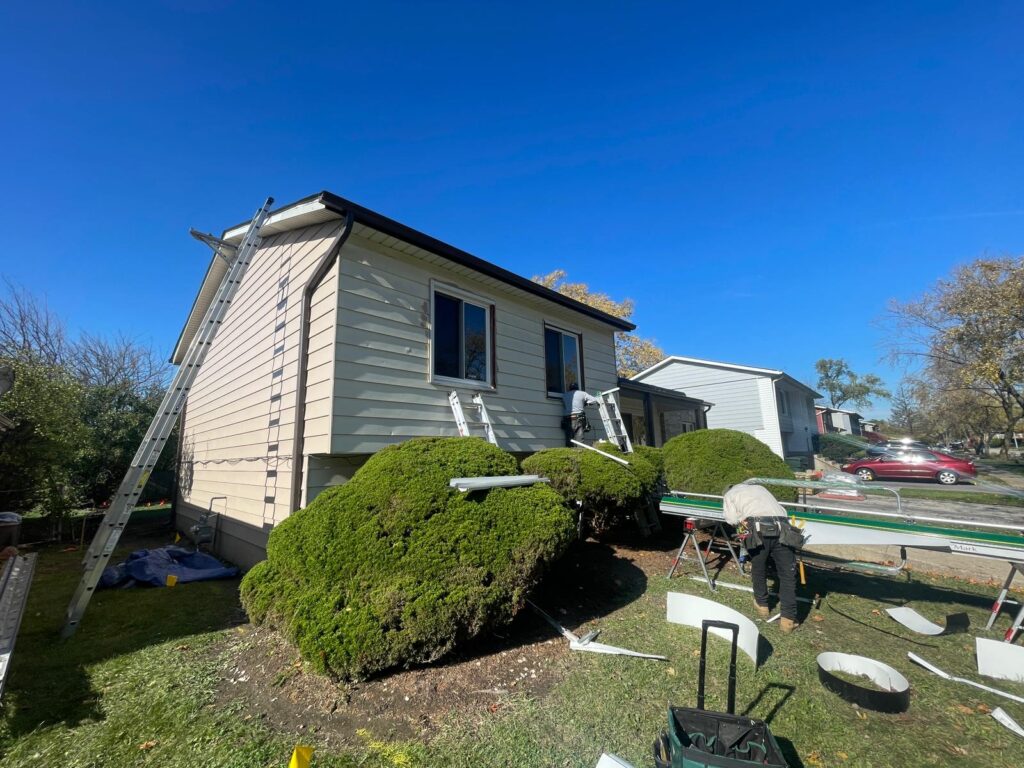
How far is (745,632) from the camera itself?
3580mm

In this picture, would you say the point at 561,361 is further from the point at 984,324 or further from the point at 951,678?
the point at 984,324

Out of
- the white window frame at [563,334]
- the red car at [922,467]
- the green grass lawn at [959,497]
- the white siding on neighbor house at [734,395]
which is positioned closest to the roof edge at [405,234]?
the white window frame at [563,334]

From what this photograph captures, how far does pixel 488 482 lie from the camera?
410cm

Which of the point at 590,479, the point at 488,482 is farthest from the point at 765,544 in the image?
the point at 488,482

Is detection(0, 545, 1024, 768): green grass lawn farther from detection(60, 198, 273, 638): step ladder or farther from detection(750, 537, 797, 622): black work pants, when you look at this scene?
detection(60, 198, 273, 638): step ladder

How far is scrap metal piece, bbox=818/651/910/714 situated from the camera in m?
2.96

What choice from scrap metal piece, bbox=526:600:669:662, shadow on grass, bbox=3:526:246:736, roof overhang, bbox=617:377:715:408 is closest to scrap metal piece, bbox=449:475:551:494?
scrap metal piece, bbox=526:600:669:662

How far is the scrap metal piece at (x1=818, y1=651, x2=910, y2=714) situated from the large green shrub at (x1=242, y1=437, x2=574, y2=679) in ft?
7.30

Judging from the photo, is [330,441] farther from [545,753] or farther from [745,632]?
[745,632]

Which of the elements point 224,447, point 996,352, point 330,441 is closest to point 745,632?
point 330,441

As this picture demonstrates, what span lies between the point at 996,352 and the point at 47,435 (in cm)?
3194

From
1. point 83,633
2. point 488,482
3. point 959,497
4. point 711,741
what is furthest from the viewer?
point 959,497

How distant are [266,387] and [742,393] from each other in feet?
70.1

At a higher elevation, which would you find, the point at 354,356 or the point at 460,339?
the point at 460,339
